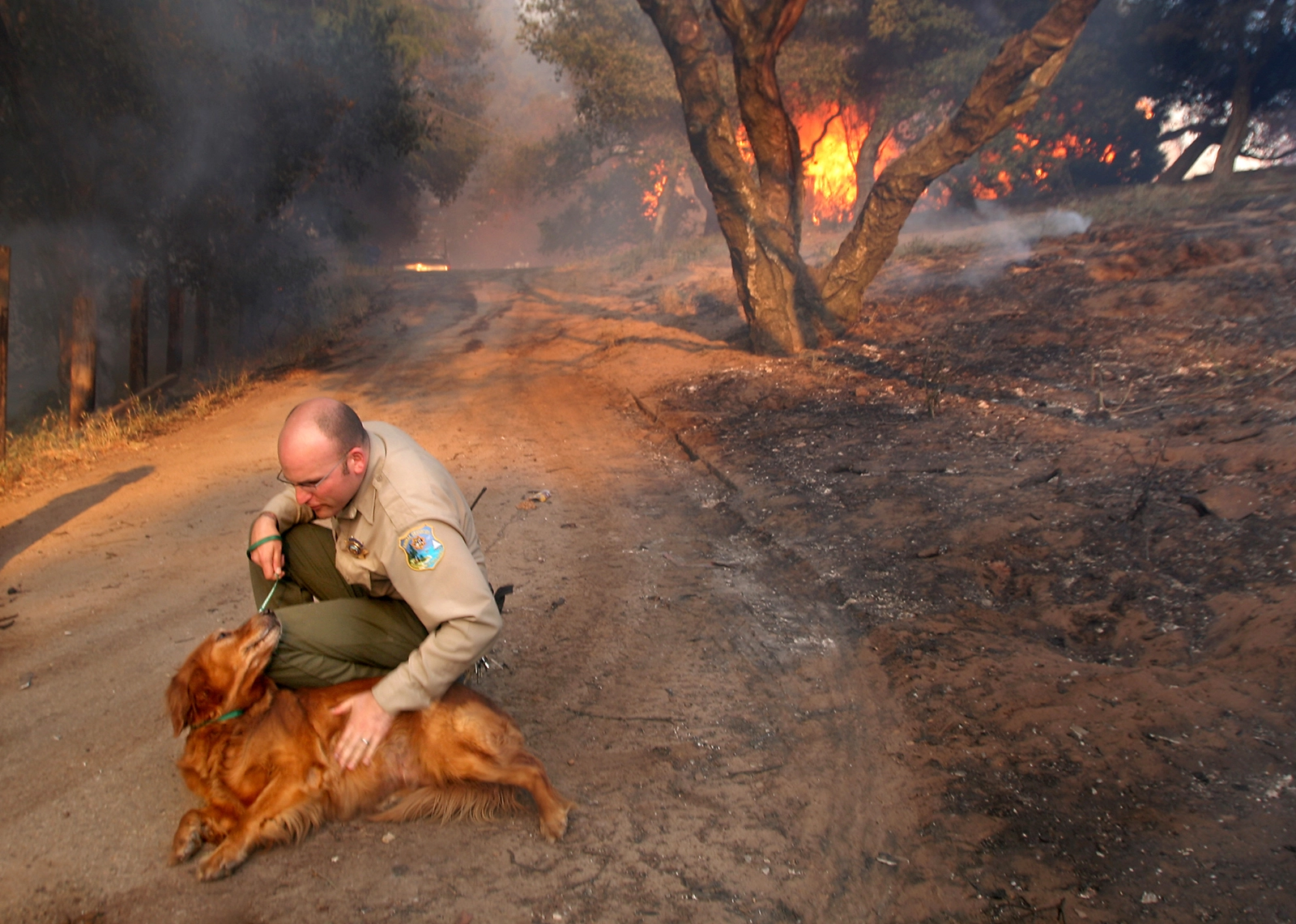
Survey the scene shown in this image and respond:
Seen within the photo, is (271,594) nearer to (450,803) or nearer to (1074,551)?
(450,803)

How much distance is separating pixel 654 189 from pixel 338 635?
30.9 metres

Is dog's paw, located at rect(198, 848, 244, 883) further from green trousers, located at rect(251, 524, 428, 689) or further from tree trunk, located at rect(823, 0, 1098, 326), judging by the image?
tree trunk, located at rect(823, 0, 1098, 326)

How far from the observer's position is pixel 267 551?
10.1 feet

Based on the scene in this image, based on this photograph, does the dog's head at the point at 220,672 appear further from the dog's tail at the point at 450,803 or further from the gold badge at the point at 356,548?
the dog's tail at the point at 450,803

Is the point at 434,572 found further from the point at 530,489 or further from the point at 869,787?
the point at 530,489

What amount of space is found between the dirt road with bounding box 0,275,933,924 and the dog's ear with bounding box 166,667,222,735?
520mm

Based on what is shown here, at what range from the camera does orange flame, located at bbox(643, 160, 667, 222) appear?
29.0 meters

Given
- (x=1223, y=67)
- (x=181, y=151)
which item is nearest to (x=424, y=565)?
(x=181, y=151)

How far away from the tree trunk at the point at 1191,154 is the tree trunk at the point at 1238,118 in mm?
1805

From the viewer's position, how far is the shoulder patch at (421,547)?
2.57 m

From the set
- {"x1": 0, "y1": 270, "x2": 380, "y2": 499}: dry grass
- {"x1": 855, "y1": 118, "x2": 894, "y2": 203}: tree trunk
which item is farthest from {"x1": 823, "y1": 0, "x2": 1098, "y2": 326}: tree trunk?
{"x1": 855, "y1": 118, "x2": 894, "y2": 203}: tree trunk

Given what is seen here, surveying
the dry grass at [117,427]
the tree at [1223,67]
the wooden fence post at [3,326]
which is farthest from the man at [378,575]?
the tree at [1223,67]

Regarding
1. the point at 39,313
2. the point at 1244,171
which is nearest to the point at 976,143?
the point at 1244,171

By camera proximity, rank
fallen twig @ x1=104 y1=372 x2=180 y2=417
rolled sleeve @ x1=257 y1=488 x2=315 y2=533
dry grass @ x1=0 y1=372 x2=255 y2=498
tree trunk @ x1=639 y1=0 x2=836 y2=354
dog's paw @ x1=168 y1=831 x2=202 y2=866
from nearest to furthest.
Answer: dog's paw @ x1=168 y1=831 x2=202 y2=866 → rolled sleeve @ x1=257 y1=488 x2=315 y2=533 → dry grass @ x1=0 y1=372 x2=255 y2=498 → fallen twig @ x1=104 y1=372 x2=180 y2=417 → tree trunk @ x1=639 y1=0 x2=836 y2=354
